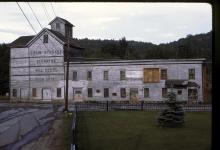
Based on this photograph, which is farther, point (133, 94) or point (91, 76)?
point (91, 76)

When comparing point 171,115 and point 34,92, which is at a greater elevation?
point 34,92

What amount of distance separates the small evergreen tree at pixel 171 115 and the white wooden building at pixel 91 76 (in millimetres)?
29567

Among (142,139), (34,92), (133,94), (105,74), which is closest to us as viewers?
(142,139)

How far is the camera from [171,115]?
24.9 m

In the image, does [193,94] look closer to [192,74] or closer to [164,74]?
[192,74]

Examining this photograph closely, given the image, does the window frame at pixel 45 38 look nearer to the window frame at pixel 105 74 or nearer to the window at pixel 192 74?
the window frame at pixel 105 74

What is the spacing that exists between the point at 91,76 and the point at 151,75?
801 cm

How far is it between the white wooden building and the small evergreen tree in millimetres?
29567

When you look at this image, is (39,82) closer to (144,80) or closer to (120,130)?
(144,80)

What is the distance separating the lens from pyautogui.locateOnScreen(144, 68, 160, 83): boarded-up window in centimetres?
5675

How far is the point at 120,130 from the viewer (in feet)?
74.1

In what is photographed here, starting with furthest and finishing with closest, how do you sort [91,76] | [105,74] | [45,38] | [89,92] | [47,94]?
1. [45,38]
2. [47,94]
3. [89,92]
4. [91,76]
5. [105,74]

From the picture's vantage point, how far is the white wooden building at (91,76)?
2189 inches

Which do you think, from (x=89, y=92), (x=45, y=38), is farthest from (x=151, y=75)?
(x=45, y=38)
